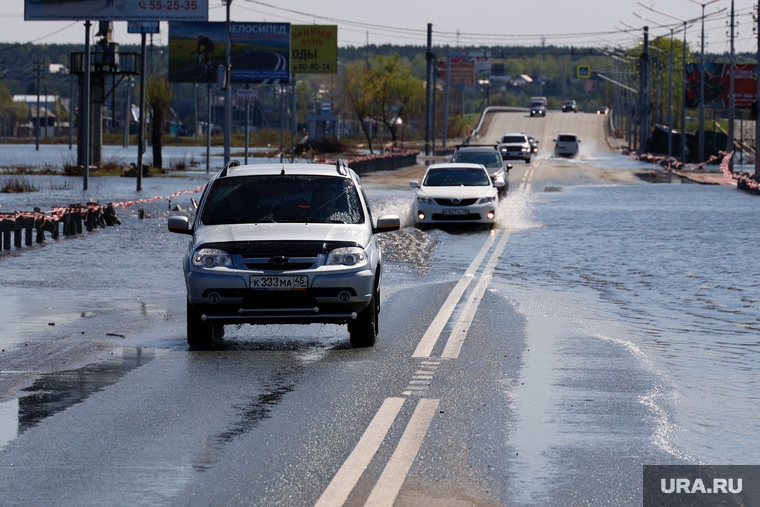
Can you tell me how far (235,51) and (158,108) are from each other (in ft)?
38.0

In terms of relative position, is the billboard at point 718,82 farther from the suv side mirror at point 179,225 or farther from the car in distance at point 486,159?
the suv side mirror at point 179,225

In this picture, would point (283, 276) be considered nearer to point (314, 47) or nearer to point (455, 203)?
point (455, 203)

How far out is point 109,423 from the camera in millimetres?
8500

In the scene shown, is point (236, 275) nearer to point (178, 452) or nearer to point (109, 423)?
point (109, 423)

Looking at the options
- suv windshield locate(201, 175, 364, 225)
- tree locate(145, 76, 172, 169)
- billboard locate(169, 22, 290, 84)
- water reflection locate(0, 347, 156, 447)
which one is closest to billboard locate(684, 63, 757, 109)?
billboard locate(169, 22, 290, 84)

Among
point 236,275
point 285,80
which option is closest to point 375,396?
point 236,275

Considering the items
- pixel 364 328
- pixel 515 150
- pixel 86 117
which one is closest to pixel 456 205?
pixel 364 328

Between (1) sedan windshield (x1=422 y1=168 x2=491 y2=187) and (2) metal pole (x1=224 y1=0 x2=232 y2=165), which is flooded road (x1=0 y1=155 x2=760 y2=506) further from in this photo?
(2) metal pole (x1=224 y1=0 x2=232 y2=165)

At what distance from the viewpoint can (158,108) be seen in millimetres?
70062

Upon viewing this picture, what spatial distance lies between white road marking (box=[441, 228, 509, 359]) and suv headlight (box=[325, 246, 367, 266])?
42.4 inches

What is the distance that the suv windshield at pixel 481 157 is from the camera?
1604 inches

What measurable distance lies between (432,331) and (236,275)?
226 cm

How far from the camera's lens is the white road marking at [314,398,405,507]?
6.62m

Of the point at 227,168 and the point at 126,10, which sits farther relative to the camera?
the point at 126,10
